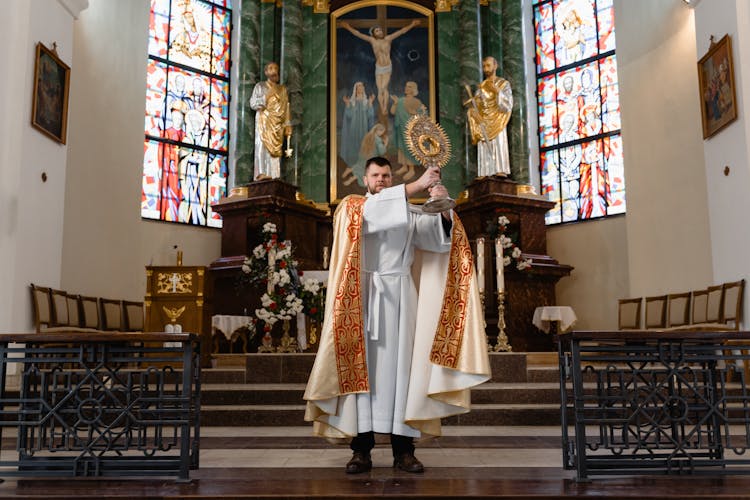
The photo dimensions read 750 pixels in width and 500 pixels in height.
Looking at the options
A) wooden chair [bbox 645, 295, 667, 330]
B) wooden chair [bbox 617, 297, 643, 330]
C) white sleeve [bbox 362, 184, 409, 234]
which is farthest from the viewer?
wooden chair [bbox 617, 297, 643, 330]

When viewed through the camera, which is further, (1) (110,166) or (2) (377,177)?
(1) (110,166)

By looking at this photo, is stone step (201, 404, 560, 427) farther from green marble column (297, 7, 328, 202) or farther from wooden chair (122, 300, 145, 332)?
green marble column (297, 7, 328, 202)

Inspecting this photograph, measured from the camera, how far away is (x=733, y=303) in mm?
8328

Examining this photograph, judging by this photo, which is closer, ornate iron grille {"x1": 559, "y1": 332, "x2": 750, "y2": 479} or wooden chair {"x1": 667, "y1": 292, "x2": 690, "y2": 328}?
ornate iron grille {"x1": 559, "y1": 332, "x2": 750, "y2": 479}

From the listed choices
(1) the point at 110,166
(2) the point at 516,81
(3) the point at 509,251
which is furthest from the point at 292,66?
(3) the point at 509,251

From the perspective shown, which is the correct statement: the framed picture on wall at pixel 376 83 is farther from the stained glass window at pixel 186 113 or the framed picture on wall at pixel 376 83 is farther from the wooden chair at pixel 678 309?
the wooden chair at pixel 678 309

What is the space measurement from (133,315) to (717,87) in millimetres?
8410

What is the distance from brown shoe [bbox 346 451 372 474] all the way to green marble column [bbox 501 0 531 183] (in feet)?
31.5

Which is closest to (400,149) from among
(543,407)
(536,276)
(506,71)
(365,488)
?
(506,71)

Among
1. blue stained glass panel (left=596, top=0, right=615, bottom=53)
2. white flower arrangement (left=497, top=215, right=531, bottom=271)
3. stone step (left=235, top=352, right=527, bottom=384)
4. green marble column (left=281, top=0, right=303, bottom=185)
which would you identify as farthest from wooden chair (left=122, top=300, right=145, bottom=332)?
Answer: blue stained glass panel (left=596, top=0, right=615, bottom=53)

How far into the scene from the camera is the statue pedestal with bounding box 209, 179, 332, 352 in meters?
12.0

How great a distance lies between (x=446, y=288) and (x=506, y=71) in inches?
396

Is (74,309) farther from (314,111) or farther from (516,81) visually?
(516,81)

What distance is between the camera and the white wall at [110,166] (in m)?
10.7
